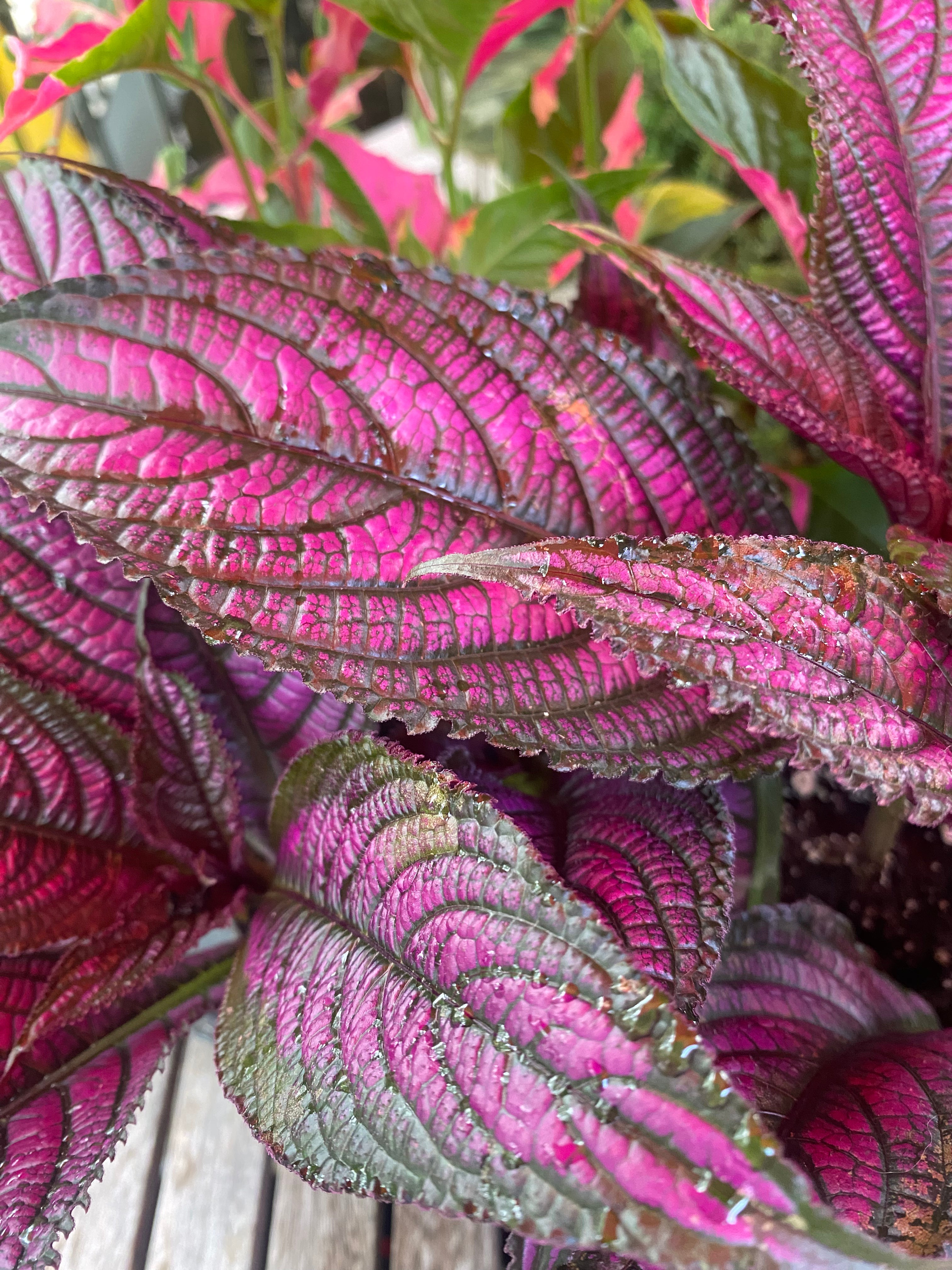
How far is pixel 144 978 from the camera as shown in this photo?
385 mm

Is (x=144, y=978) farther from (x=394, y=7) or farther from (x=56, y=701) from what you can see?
(x=394, y=7)

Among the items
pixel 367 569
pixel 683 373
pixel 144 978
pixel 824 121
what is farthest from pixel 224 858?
pixel 824 121

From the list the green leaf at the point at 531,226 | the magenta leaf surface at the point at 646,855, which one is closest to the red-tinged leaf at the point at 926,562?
the magenta leaf surface at the point at 646,855

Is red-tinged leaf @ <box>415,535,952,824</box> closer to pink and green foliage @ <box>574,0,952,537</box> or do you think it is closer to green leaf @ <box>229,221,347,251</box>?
pink and green foliage @ <box>574,0,952,537</box>

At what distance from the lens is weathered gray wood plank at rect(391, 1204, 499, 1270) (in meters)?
0.46

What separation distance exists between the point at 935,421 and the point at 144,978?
44cm

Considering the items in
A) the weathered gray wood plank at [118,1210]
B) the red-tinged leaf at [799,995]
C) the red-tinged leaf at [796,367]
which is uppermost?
the red-tinged leaf at [796,367]

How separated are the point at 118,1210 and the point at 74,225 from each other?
528 mm

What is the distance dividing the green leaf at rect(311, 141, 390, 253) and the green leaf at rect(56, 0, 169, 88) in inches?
5.7

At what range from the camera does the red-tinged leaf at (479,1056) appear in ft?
0.61

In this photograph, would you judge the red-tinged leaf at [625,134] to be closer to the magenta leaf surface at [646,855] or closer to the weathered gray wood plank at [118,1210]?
the magenta leaf surface at [646,855]

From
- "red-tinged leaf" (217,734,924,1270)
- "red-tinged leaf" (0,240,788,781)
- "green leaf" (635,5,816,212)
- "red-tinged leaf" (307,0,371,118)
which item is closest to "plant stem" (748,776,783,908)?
"red-tinged leaf" (0,240,788,781)

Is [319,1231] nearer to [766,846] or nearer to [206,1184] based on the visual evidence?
[206,1184]

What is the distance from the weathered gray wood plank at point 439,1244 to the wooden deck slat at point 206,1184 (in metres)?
0.08
